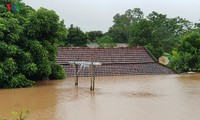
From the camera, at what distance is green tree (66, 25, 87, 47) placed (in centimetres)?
3319

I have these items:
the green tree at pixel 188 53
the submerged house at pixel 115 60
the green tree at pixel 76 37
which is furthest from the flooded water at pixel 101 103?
the green tree at pixel 76 37

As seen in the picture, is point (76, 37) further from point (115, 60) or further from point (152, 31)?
point (115, 60)

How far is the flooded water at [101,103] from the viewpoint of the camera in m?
7.32

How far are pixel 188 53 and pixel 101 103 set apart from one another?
13.2 meters

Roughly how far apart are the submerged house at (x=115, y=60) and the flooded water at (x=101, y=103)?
6.54 meters

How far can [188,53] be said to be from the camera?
2086cm

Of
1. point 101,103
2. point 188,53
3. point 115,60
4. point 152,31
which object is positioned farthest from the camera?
point 152,31

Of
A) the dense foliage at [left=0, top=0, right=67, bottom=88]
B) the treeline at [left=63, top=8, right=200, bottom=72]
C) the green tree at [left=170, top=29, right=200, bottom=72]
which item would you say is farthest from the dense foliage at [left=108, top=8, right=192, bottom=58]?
the dense foliage at [left=0, top=0, right=67, bottom=88]

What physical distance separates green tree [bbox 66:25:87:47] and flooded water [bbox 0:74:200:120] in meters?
21.3

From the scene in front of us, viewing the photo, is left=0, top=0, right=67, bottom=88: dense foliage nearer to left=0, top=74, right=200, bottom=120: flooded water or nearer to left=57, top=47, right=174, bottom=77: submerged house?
left=0, top=74, right=200, bottom=120: flooded water

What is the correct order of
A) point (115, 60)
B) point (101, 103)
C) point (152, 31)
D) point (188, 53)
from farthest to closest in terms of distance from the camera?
1. point (152, 31)
2. point (188, 53)
3. point (115, 60)
4. point (101, 103)

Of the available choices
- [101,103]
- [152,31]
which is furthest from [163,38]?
[101,103]

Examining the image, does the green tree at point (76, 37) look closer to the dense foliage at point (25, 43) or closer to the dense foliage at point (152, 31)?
the dense foliage at point (152, 31)

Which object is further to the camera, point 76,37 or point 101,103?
point 76,37
